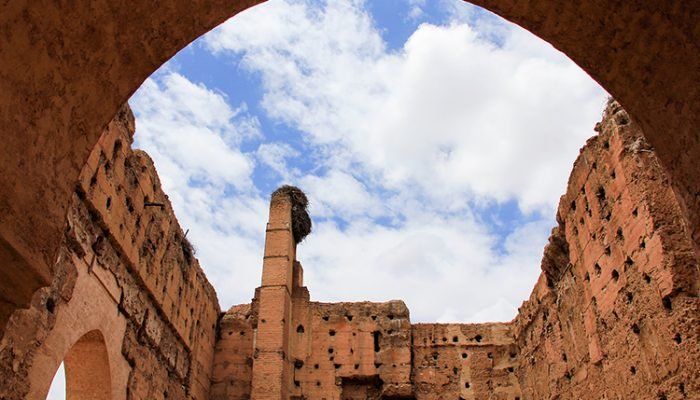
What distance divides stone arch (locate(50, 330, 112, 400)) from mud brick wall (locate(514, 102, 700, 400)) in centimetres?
720

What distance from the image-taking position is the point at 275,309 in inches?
619

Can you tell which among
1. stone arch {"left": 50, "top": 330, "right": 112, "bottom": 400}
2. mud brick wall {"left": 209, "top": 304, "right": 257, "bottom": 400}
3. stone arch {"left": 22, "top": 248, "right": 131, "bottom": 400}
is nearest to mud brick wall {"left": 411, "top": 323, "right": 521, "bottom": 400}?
mud brick wall {"left": 209, "top": 304, "right": 257, "bottom": 400}

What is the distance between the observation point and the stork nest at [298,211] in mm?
17484

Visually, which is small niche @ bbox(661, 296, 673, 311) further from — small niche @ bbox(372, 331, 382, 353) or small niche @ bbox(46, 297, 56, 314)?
small niche @ bbox(372, 331, 382, 353)

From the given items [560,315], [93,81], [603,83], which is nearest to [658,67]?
[603,83]

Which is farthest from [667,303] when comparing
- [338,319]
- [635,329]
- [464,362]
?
[338,319]

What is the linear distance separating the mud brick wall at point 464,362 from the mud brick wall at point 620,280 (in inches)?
134

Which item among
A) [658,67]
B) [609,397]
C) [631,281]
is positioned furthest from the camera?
[609,397]

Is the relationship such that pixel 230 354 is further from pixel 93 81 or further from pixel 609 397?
pixel 93 81

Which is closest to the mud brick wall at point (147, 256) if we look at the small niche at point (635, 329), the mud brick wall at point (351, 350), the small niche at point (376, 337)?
the mud brick wall at point (351, 350)

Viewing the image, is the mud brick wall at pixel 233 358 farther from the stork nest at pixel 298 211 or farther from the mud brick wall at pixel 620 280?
the mud brick wall at pixel 620 280

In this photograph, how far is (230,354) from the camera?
623 inches

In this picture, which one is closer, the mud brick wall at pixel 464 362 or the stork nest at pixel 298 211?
the mud brick wall at pixel 464 362

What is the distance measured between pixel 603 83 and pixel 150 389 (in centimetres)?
1000
